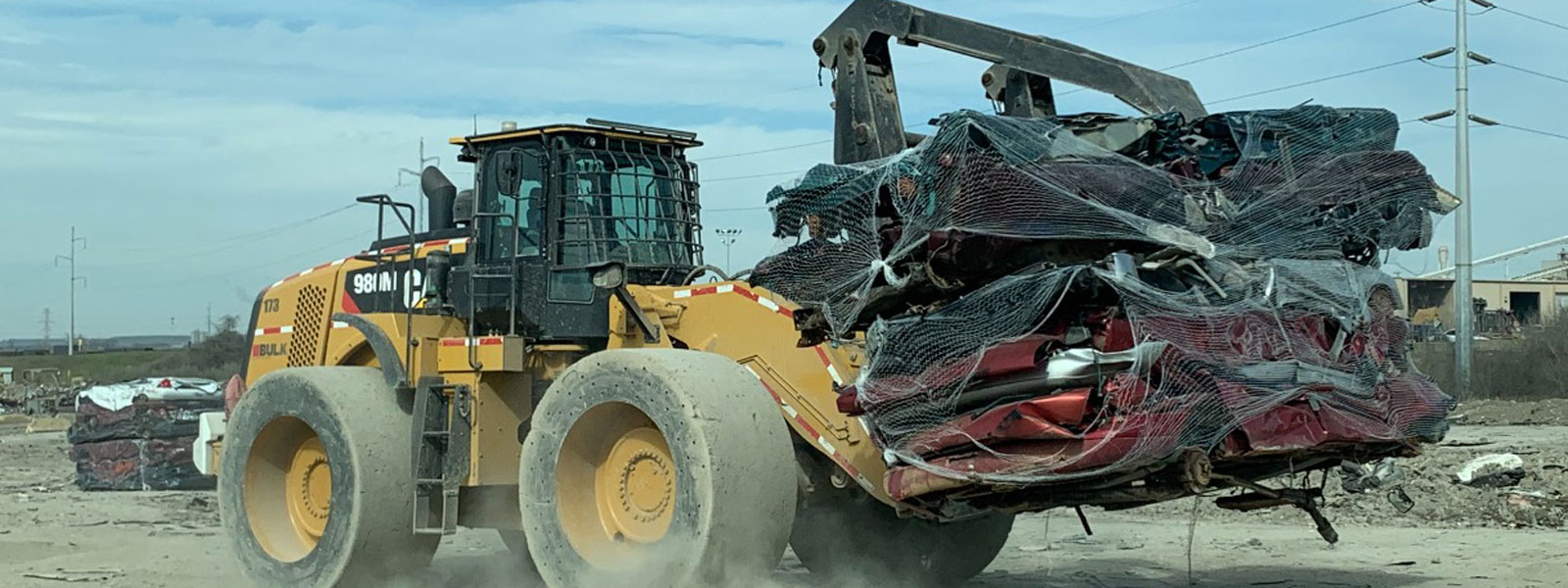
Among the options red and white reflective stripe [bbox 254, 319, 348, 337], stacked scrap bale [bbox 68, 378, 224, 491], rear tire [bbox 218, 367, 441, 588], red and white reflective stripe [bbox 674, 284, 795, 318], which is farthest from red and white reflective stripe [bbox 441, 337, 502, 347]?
stacked scrap bale [bbox 68, 378, 224, 491]

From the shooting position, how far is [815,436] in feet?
27.3

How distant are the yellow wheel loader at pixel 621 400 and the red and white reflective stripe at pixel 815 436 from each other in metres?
0.01

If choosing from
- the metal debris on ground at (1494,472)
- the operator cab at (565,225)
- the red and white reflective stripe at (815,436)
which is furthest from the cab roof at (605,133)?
the metal debris on ground at (1494,472)

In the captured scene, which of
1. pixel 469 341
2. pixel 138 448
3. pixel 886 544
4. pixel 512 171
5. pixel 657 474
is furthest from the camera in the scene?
pixel 138 448

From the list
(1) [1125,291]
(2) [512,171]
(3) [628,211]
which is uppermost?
(2) [512,171]

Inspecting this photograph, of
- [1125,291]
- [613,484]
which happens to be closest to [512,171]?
[613,484]

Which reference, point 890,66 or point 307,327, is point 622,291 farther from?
point 307,327

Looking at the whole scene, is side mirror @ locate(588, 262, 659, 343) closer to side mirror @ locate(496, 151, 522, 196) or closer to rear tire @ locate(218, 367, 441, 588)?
side mirror @ locate(496, 151, 522, 196)

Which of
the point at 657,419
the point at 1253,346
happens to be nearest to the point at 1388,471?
the point at 1253,346

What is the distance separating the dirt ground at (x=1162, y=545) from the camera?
36.2 feet

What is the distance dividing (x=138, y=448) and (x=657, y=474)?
12.8 metres

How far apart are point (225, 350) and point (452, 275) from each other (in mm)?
Answer: 44827

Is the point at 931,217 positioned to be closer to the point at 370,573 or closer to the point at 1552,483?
the point at 370,573

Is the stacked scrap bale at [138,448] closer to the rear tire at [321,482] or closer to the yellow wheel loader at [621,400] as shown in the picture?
the yellow wheel loader at [621,400]
